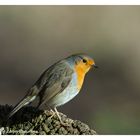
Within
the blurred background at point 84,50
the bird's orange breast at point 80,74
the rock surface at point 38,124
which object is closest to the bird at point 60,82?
the bird's orange breast at point 80,74

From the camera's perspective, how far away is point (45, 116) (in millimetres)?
3592

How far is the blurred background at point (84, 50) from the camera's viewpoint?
4.23 metres

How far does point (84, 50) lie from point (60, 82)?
524 millimetres

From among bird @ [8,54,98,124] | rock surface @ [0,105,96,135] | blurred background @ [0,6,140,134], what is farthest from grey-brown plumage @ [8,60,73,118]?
blurred background @ [0,6,140,134]

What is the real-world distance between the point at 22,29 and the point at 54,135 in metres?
1.08

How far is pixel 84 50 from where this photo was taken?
4285 mm

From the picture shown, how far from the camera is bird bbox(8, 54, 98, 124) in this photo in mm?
3783

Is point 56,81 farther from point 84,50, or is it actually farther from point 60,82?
point 84,50

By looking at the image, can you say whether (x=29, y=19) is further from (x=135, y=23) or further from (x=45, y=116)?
(x=45, y=116)

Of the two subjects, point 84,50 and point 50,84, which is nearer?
point 50,84

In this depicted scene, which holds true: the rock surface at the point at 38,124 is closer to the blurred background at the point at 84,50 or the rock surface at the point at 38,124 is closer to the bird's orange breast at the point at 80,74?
the bird's orange breast at the point at 80,74

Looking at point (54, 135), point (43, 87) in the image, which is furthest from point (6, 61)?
point (54, 135)

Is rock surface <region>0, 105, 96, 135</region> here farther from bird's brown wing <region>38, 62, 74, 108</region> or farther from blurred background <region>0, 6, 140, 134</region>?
blurred background <region>0, 6, 140, 134</region>

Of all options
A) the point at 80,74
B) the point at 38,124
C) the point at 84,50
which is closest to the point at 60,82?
the point at 80,74
